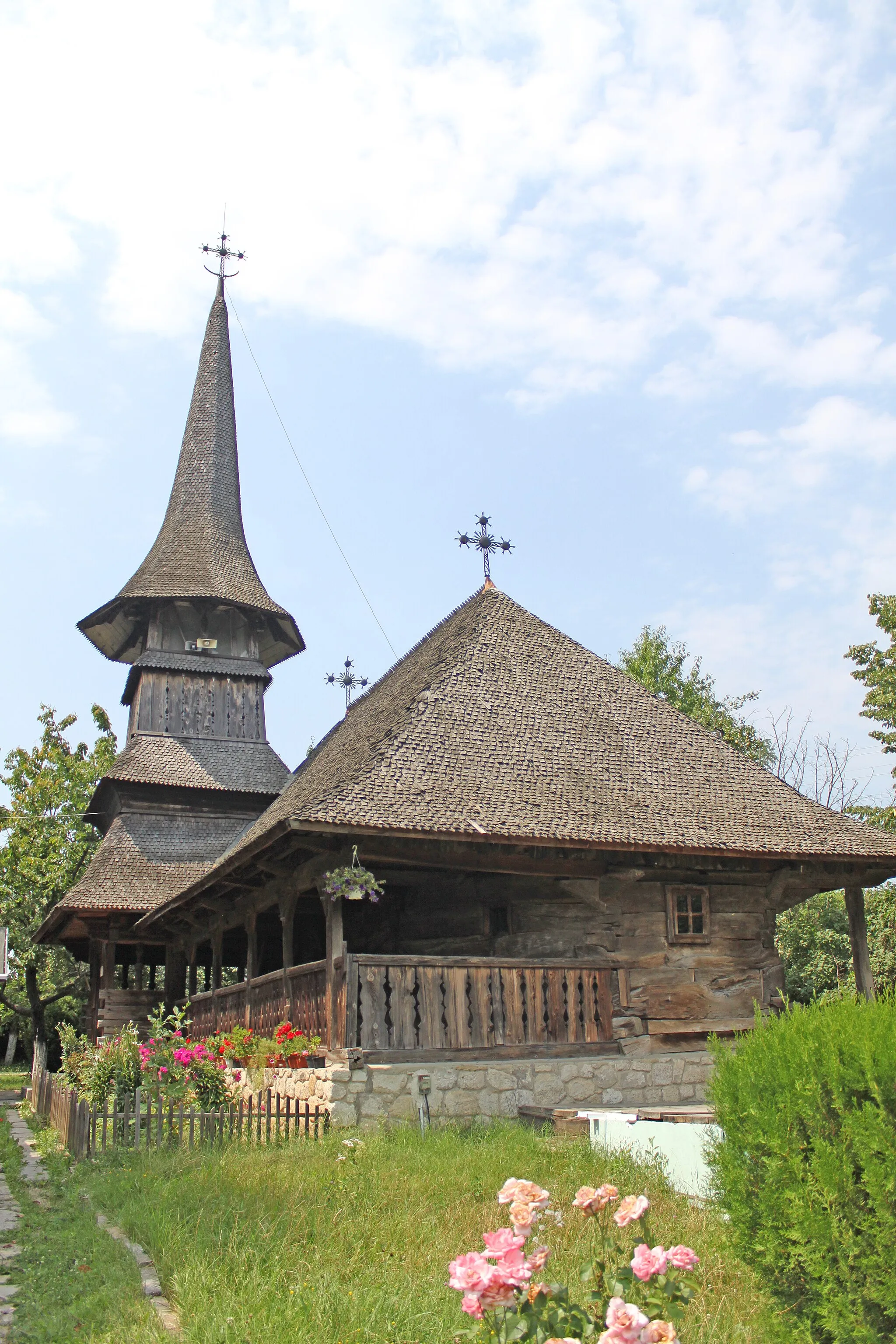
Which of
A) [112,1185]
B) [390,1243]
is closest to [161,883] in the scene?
[112,1185]

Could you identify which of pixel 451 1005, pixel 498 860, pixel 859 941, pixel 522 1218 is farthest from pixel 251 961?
pixel 522 1218

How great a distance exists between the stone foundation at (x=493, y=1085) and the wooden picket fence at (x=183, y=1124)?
37cm

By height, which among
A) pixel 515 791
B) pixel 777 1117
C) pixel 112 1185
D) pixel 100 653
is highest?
pixel 100 653

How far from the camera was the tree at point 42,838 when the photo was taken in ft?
98.1

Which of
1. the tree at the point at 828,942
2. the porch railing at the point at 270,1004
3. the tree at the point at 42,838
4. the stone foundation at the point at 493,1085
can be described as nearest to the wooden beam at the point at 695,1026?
the stone foundation at the point at 493,1085

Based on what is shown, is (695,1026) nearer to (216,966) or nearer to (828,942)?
(216,966)

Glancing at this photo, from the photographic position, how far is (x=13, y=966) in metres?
31.2

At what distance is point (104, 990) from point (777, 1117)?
1796 cm

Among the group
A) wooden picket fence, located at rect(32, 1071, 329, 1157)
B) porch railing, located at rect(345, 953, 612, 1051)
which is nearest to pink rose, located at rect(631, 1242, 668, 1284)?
wooden picket fence, located at rect(32, 1071, 329, 1157)

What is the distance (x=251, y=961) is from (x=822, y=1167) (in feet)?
35.8

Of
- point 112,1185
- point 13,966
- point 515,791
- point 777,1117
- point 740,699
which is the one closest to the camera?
point 777,1117

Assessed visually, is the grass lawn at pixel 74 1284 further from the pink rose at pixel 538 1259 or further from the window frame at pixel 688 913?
the window frame at pixel 688 913

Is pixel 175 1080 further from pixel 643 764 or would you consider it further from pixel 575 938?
pixel 643 764

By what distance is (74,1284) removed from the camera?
18.7 feet
